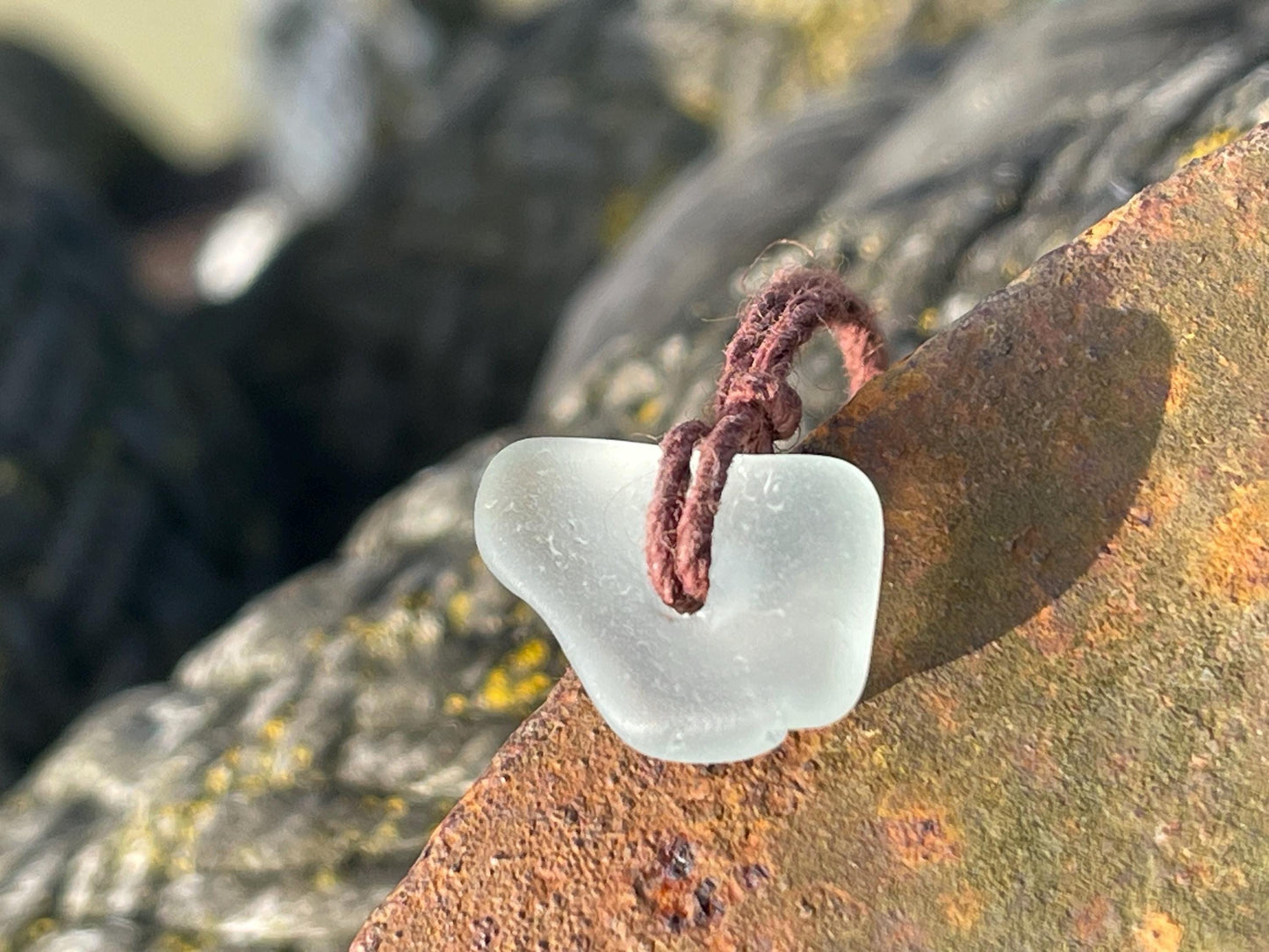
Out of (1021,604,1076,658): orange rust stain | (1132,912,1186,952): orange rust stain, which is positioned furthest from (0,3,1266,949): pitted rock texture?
(1132,912,1186,952): orange rust stain

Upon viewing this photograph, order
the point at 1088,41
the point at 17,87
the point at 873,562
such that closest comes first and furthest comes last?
1. the point at 873,562
2. the point at 1088,41
3. the point at 17,87

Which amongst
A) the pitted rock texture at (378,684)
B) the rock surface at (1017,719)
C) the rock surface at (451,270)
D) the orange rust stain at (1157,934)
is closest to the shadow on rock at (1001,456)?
the rock surface at (1017,719)

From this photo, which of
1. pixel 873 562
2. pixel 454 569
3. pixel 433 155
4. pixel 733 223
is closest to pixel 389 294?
pixel 433 155

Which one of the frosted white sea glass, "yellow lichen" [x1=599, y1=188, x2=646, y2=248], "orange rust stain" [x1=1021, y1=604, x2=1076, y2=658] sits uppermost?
the frosted white sea glass

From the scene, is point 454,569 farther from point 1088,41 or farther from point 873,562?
point 1088,41

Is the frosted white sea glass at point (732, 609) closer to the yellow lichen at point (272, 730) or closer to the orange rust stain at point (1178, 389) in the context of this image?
the orange rust stain at point (1178, 389)

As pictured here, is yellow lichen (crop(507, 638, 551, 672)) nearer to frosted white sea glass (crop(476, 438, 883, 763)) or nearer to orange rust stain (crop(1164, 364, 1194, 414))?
frosted white sea glass (crop(476, 438, 883, 763))
